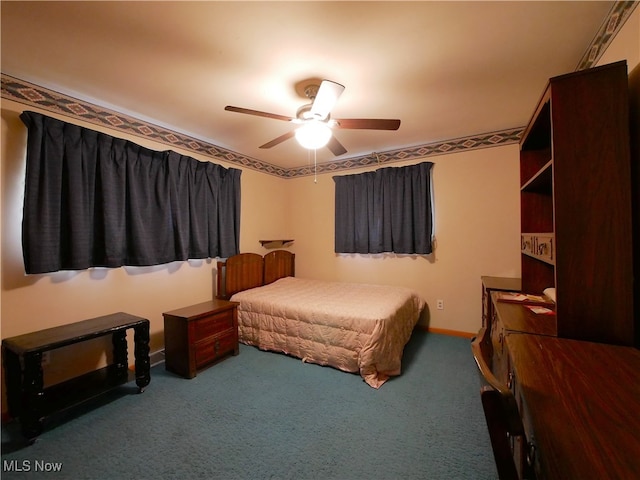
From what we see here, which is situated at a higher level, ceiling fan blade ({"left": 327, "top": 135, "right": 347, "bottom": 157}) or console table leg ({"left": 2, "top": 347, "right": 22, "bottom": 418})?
ceiling fan blade ({"left": 327, "top": 135, "right": 347, "bottom": 157})

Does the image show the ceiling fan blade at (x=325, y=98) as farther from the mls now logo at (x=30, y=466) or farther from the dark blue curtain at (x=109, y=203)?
the mls now logo at (x=30, y=466)

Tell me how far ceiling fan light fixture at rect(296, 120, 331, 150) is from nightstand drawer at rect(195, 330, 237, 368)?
6.64 feet

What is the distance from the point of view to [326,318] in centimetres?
250

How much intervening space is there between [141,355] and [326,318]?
61.7 inches

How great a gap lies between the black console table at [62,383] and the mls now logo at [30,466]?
16cm

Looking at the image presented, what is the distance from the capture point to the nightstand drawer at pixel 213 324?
2.46 metres

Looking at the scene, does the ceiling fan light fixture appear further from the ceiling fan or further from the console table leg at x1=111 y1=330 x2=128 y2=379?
the console table leg at x1=111 y1=330 x2=128 y2=379

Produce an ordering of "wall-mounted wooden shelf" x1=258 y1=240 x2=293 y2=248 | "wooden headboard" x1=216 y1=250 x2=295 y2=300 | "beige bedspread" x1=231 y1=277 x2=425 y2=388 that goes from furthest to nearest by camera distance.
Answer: "wall-mounted wooden shelf" x1=258 y1=240 x2=293 y2=248, "wooden headboard" x1=216 y1=250 x2=295 y2=300, "beige bedspread" x1=231 y1=277 x2=425 y2=388

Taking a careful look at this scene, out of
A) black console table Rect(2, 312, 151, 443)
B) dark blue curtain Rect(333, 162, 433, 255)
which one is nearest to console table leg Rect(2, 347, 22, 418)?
black console table Rect(2, 312, 151, 443)

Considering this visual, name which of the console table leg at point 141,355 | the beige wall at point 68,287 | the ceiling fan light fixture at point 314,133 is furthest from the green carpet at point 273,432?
the ceiling fan light fixture at point 314,133

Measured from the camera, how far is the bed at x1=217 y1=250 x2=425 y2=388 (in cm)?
230

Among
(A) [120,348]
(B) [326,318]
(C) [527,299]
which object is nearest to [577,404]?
(C) [527,299]

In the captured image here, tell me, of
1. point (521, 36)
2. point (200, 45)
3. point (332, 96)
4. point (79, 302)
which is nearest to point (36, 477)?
point (79, 302)

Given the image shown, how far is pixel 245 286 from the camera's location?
344 centimetres
